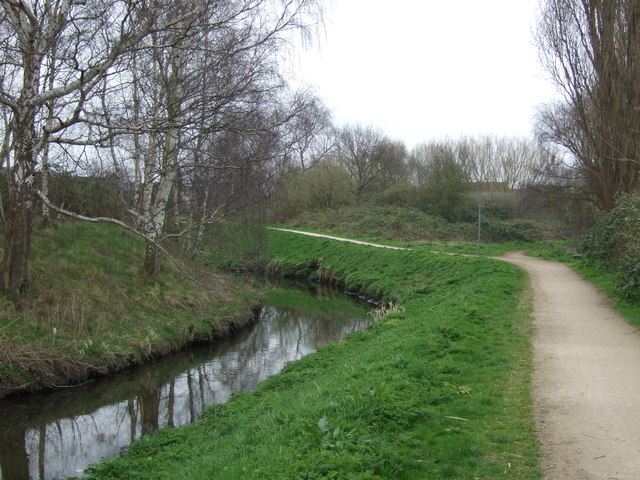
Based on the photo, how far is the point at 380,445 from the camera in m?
5.09

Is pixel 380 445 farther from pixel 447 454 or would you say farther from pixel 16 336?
pixel 16 336

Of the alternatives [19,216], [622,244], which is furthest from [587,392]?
[19,216]

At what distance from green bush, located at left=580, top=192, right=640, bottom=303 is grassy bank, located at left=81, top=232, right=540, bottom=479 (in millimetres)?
2265

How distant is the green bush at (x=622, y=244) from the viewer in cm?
1136

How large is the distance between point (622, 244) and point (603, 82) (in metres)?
7.29

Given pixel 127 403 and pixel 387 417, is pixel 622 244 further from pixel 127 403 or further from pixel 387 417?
pixel 127 403

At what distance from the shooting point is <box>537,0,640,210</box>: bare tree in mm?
→ 17453

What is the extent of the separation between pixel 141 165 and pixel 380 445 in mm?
12836

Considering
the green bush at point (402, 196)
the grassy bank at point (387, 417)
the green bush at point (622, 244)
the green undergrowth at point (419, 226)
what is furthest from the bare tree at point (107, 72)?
the green bush at point (402, 196)

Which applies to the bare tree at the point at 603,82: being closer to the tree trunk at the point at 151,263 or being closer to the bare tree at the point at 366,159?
the tree trunk at the point at 151,263

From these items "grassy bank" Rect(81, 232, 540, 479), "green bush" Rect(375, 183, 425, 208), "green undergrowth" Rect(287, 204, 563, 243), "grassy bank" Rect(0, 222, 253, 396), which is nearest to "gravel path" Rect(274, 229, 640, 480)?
"grassy bank" Rect(81, 232, 540, 479)

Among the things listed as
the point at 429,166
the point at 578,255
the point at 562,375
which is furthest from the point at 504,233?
the point at 562,375

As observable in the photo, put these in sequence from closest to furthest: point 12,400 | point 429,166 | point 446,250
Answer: point 12,400 → point 446,250 → point 429,166

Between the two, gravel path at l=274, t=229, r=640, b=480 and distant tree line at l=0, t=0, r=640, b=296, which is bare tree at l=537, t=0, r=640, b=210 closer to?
distant tree line at l=0, t=0, r=640, b=296
